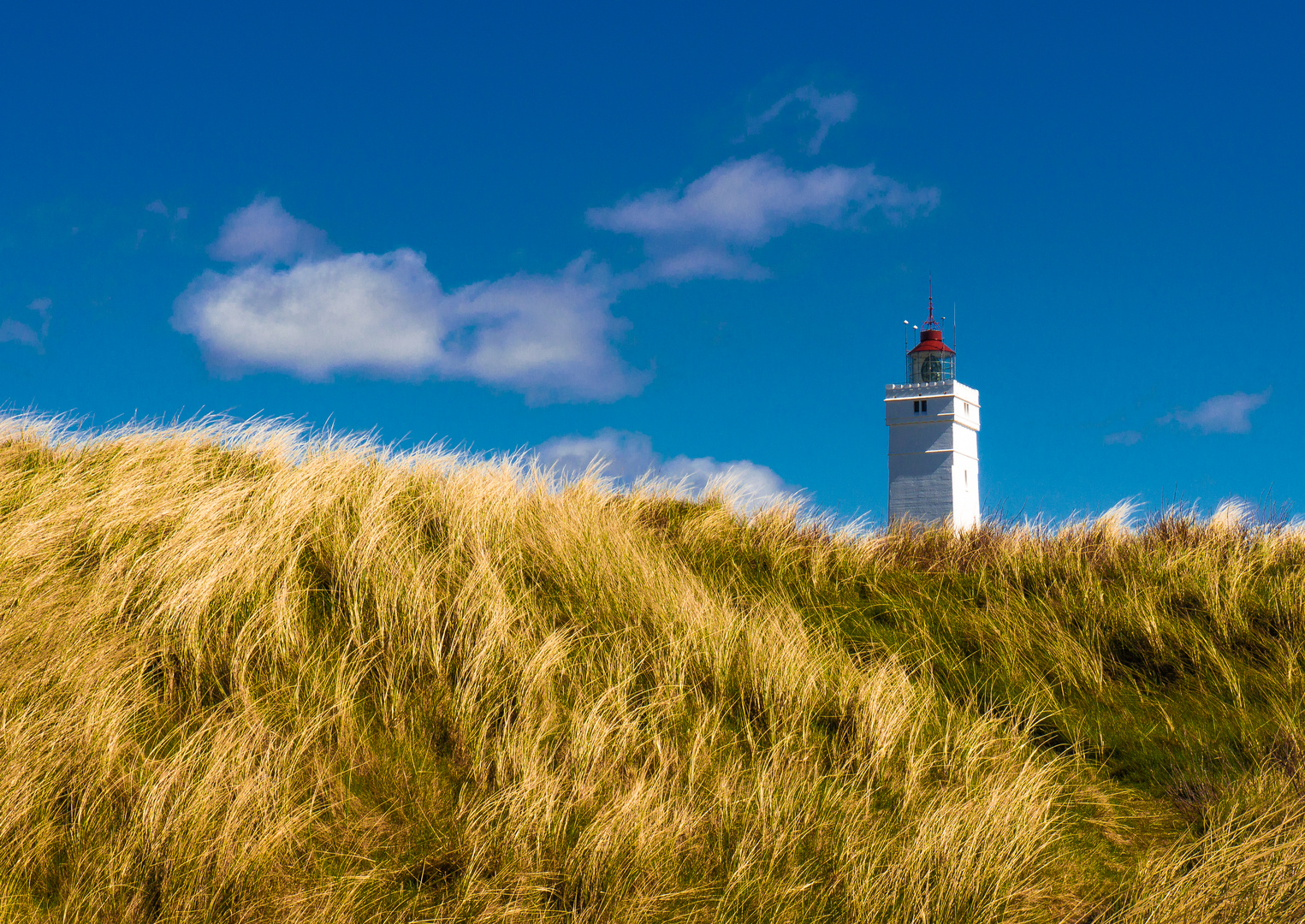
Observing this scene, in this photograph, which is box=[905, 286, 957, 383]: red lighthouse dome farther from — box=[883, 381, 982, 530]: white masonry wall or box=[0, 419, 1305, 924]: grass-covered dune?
box=[0, 419, 1305, 924]: grass-covered dune

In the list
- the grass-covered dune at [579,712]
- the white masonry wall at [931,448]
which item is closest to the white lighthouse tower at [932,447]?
the white masonry wall at [931,448]

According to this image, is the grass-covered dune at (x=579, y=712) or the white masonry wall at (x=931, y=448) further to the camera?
the white masonry wall at (x=931, y=448)

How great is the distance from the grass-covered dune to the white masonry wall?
25.6 metres

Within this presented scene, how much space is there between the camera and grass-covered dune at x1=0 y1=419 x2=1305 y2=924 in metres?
3.13

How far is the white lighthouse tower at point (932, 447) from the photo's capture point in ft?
105

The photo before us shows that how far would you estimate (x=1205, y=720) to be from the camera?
504cm

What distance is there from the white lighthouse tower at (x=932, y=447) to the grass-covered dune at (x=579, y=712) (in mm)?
25635

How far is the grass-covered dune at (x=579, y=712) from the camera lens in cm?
313

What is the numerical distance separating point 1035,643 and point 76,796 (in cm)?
519

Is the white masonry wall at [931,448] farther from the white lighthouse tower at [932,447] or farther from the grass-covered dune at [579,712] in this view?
the grass-covered dune at [579,712]

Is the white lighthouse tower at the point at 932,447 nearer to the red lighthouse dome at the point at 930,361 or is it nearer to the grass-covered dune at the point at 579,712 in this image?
the red lighthouse dome at the point at 930,361

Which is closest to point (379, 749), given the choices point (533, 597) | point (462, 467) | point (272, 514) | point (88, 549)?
point (533, 597)

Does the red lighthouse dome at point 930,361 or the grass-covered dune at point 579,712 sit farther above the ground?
the red lighthouse dome at point 930,361

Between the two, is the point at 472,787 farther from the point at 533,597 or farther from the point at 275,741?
the point at 533,597
